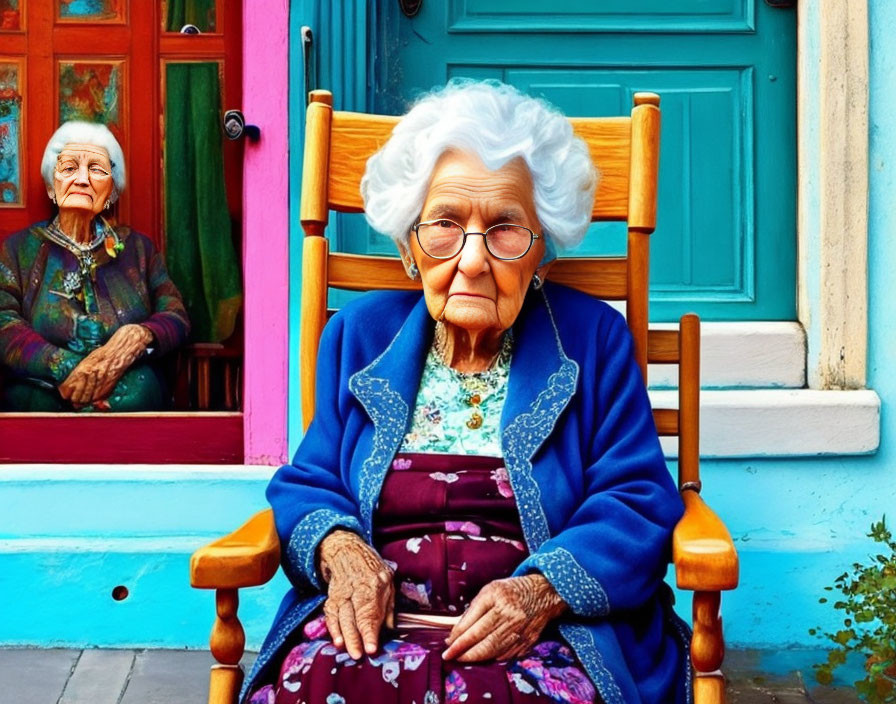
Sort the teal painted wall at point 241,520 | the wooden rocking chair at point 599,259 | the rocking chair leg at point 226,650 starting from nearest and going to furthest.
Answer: the rocking chair leg at point 226,650 → the wooden rocking chair at point 599,259 → the teal painted wall at point 241,520

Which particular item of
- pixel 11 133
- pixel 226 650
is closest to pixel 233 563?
pixel 226 650

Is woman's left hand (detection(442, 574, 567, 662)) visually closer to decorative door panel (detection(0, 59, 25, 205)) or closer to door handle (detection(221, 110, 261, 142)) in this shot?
door handle (detection(221, 110, 261, 142))

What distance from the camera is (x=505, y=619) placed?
2.12 meters

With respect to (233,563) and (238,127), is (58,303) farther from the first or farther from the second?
(233,563)

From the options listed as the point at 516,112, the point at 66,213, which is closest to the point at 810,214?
the point at 516,112

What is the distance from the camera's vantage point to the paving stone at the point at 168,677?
127 inches

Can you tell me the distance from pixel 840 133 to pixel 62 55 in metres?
2.28

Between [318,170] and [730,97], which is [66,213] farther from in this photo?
[730,97]

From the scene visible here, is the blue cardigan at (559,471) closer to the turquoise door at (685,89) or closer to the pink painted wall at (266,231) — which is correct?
the pink painted wall at (266,231)

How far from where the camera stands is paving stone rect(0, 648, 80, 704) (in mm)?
3205

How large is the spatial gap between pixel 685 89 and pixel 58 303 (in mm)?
1974

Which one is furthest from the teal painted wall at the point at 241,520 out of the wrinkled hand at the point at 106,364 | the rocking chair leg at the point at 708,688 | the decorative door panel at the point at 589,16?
the rocking chair leg at the point at 708,688

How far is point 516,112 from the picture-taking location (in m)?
2.41

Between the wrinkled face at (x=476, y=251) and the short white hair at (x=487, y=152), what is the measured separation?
0.03 meters
